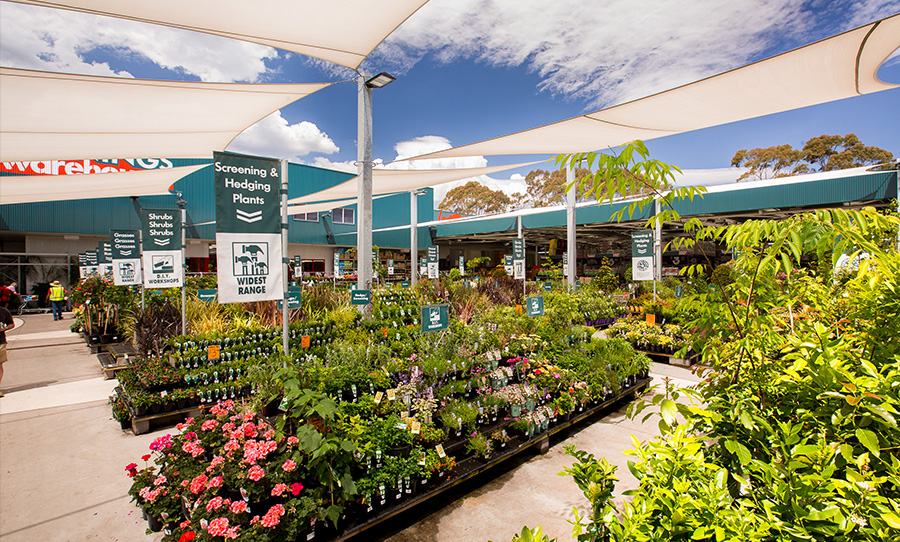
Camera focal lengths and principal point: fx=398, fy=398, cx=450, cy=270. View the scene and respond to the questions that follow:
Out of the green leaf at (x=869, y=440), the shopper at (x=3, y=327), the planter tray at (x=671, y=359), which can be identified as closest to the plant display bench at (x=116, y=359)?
the shopper at (x=3, y=327)

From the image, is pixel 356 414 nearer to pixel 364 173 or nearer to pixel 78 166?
pixel 364 173

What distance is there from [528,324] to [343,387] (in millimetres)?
2839

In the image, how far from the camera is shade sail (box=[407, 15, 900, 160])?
320cm

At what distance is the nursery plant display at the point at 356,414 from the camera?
79.4 inches

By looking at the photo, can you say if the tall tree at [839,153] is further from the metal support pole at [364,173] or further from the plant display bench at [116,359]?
the plant display bench at [116,359]

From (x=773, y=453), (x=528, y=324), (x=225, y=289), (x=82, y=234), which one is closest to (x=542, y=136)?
(x=528, y=324)

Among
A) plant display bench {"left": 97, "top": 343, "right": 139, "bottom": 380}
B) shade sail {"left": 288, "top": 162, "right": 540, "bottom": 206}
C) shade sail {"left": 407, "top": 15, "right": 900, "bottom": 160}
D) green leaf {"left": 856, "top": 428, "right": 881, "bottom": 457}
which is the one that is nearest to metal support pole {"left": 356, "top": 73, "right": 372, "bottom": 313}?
shade sail {"left": 407, "top": 15, "right": 900, "bottom": 160}

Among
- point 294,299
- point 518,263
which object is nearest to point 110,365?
point 294,299

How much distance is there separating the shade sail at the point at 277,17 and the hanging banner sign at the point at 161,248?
13.1ft

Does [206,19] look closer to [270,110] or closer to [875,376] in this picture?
[270,110]

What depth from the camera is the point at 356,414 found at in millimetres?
2688

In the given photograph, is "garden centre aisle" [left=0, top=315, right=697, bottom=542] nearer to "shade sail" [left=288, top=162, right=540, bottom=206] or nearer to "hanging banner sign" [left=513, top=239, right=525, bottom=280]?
"shade sail" [left=288, top=162, right=540, bottom=206]

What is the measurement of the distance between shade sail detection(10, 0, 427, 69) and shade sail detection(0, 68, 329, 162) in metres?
0.49

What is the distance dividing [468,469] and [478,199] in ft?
133
